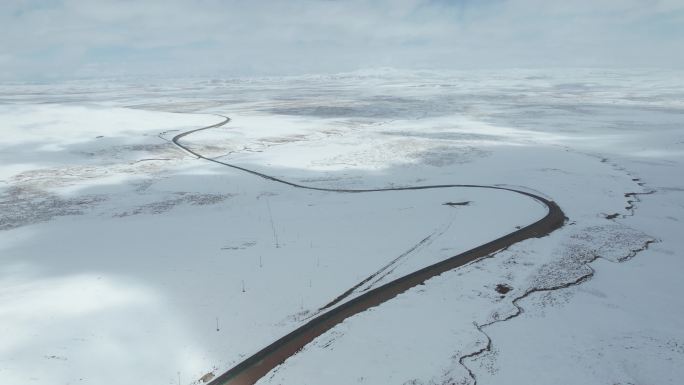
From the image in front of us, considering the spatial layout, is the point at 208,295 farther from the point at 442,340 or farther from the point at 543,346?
the point at 543,346

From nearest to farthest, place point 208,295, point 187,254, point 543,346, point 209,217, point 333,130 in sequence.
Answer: point 543,346
point 208,295
point 187,254
point 209,217
point 333,130

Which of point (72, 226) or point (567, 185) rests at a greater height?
point (567, 185)

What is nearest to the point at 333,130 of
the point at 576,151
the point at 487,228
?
the point at 576,151

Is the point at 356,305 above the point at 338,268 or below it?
below

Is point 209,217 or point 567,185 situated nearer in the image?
point 209,217

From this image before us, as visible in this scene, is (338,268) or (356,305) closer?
(356,305)

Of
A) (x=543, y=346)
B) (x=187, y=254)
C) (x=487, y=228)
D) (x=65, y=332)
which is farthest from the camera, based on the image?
(x=487, y=228)

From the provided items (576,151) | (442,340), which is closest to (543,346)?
(442,340)
